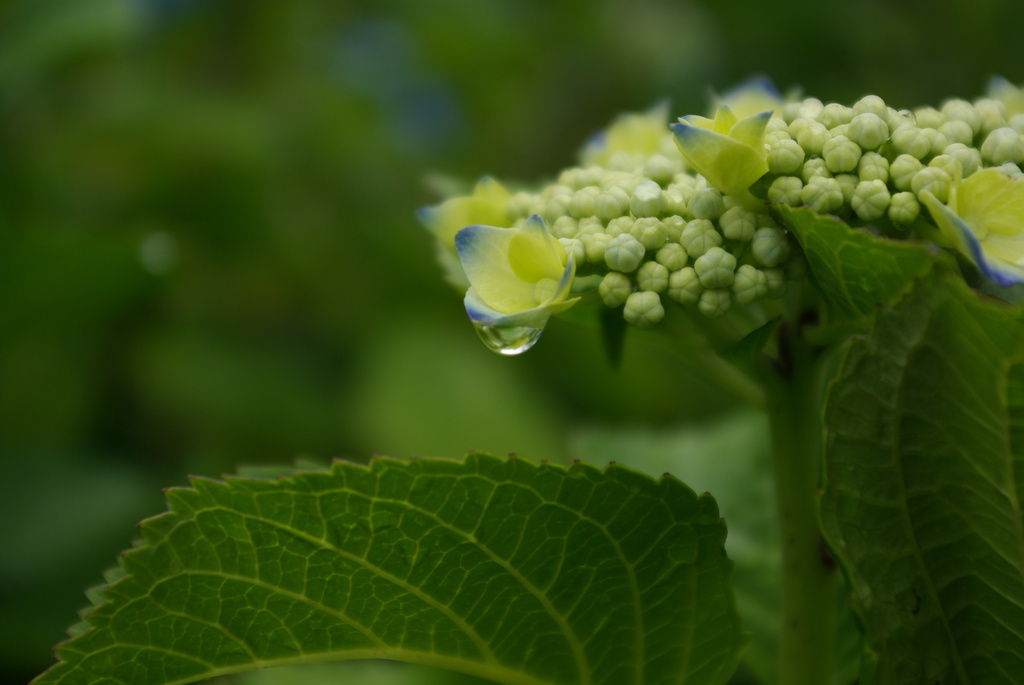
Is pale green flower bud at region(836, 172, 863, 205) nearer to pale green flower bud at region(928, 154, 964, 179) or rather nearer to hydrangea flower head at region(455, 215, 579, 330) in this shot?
pale green flower bud at region(928, 154, 964, 179)

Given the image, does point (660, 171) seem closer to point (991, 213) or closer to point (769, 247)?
point (769, 247)

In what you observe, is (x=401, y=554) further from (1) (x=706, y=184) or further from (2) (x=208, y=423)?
(2) (x=208, y=423)

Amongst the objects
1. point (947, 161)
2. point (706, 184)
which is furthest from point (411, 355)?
point (947, 161)

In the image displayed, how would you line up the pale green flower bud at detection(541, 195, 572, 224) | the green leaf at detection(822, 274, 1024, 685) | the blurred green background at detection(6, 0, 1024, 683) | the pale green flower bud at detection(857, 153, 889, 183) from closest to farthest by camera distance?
the green leaf at detection(822, 274, 1024, 685)
the pale green flower bud at detection(857, 153, 889, 183)
the pale green flower bud at detection(541, 195, 572, 224)
the blurred green background at detection(6, 0, 1024, 683)

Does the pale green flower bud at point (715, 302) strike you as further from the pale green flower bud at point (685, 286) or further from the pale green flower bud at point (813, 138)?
the pale green flower bud at point (813, 138)

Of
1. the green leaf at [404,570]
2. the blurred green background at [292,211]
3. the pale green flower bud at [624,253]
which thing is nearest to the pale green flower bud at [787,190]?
the pale green flower bud at [624,253]

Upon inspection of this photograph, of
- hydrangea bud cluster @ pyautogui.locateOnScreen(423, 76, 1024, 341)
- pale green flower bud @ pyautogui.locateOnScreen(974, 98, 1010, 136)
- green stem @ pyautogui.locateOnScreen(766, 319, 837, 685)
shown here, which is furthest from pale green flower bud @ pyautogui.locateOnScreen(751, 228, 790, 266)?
pale green flower bud @ pyautogui.locateOnScreen(974, 98, 1010, 136)

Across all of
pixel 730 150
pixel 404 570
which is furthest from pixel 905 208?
pixel 404 570
